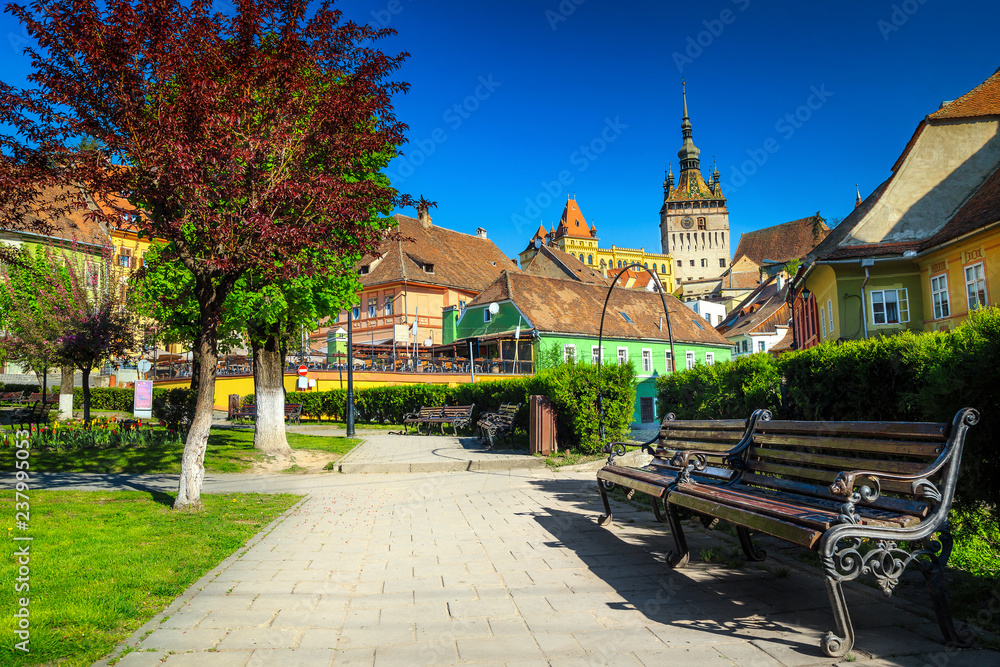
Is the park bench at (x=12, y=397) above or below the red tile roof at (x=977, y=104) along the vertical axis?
below

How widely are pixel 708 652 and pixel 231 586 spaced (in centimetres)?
351

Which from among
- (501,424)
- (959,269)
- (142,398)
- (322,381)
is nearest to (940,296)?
(959,269)

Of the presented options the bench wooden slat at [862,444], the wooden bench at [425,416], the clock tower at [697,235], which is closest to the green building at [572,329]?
the wooden bench at [425,416]

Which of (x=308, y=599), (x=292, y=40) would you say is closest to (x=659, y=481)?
(x=308, y=599)

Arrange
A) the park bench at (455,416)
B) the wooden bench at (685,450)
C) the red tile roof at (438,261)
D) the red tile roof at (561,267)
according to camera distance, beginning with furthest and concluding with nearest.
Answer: the red tile roof at (561,267) < the red tile roof at (438,261) < the park bench at (455,416) < the wooden bench at (685,450)

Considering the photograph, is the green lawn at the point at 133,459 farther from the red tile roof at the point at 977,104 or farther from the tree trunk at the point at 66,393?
the red tile roof at the point at 977,104

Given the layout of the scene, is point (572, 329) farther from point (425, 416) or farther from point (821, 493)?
point (821, 493)

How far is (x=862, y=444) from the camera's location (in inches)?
156

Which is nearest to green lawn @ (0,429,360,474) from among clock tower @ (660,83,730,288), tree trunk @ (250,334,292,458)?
tree trunk @ (250,334,292,458)

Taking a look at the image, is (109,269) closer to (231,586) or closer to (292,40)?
(292,40)

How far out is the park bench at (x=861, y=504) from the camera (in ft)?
10.6

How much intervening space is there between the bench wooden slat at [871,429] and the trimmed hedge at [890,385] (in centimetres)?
87

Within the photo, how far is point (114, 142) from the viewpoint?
25.0 ft

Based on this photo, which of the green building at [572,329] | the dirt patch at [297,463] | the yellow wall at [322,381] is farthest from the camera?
the green building at [572,329]
